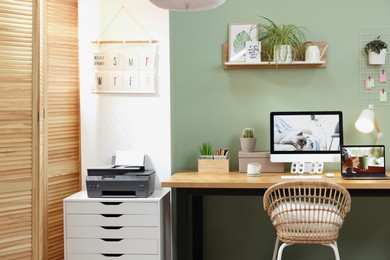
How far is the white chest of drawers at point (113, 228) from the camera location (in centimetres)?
347

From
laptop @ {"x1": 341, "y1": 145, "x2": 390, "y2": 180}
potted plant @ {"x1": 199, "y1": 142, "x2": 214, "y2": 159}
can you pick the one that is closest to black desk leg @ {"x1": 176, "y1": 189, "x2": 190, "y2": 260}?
potted plant @ {"x1": 199, "y1": 142, "x2": 214, "y2": 159}

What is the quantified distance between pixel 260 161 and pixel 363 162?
658 mm

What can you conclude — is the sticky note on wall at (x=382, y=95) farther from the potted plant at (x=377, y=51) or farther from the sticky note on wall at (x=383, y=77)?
the potted plant at (x=377, y=51)

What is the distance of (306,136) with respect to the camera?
12.5 ft

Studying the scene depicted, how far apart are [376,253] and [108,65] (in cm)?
223

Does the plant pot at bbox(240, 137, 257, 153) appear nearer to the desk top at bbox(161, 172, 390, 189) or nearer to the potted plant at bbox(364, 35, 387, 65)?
the desk top at bbox(161, 172, 390, 189)

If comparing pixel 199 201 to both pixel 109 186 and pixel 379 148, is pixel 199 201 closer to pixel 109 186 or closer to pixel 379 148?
pixel 109 186

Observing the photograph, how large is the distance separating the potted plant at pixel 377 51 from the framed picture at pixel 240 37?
2.53ft

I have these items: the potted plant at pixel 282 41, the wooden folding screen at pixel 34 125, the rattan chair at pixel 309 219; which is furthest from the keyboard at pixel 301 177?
the wooden folding screen at pixel 34 125

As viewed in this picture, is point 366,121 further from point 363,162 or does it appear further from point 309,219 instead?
point 309,219

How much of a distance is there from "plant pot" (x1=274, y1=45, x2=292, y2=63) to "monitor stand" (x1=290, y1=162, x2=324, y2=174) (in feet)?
2.25

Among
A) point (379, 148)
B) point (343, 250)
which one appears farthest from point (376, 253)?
point (379, 148)

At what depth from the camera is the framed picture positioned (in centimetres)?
396

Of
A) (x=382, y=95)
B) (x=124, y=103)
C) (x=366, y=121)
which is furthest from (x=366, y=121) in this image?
(x=124, y=103)
